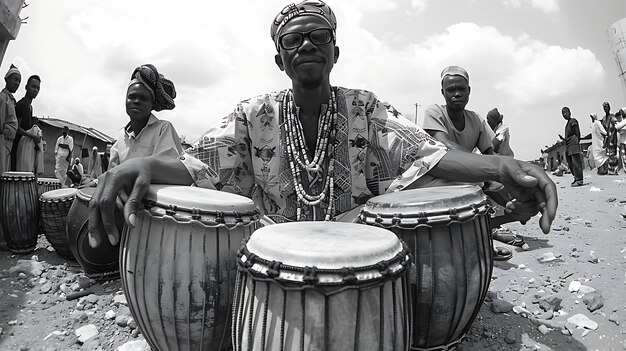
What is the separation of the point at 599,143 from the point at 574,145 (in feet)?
9.02

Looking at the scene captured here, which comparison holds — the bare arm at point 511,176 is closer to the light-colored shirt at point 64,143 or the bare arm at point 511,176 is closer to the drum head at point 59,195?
the drum head at point 59,195

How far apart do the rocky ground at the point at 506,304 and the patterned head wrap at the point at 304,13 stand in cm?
203

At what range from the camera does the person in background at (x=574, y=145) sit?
28.5 ft

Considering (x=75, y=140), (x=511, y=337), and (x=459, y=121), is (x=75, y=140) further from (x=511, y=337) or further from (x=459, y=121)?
Result: (x=511, y=337)

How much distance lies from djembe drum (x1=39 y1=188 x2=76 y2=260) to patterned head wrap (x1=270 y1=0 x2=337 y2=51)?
3.02 m

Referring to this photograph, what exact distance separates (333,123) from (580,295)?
2153 mm

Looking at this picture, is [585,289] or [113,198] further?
[585,289]

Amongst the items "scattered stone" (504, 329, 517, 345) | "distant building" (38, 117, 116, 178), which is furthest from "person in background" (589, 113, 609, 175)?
"distant building" (38, 117, 116, 178)

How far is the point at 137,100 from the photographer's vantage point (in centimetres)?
357

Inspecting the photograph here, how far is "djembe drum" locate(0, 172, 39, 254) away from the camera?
395 centimetres

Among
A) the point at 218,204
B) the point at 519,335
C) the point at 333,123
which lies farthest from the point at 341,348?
the point at 519,335

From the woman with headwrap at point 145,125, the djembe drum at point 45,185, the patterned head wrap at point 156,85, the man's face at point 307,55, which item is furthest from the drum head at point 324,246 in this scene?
the djembe drum at point 45,185

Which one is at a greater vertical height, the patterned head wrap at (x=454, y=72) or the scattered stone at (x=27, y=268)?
the patterned head wrap at (x=454, y=72)

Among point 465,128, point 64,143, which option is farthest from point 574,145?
point 64,143
